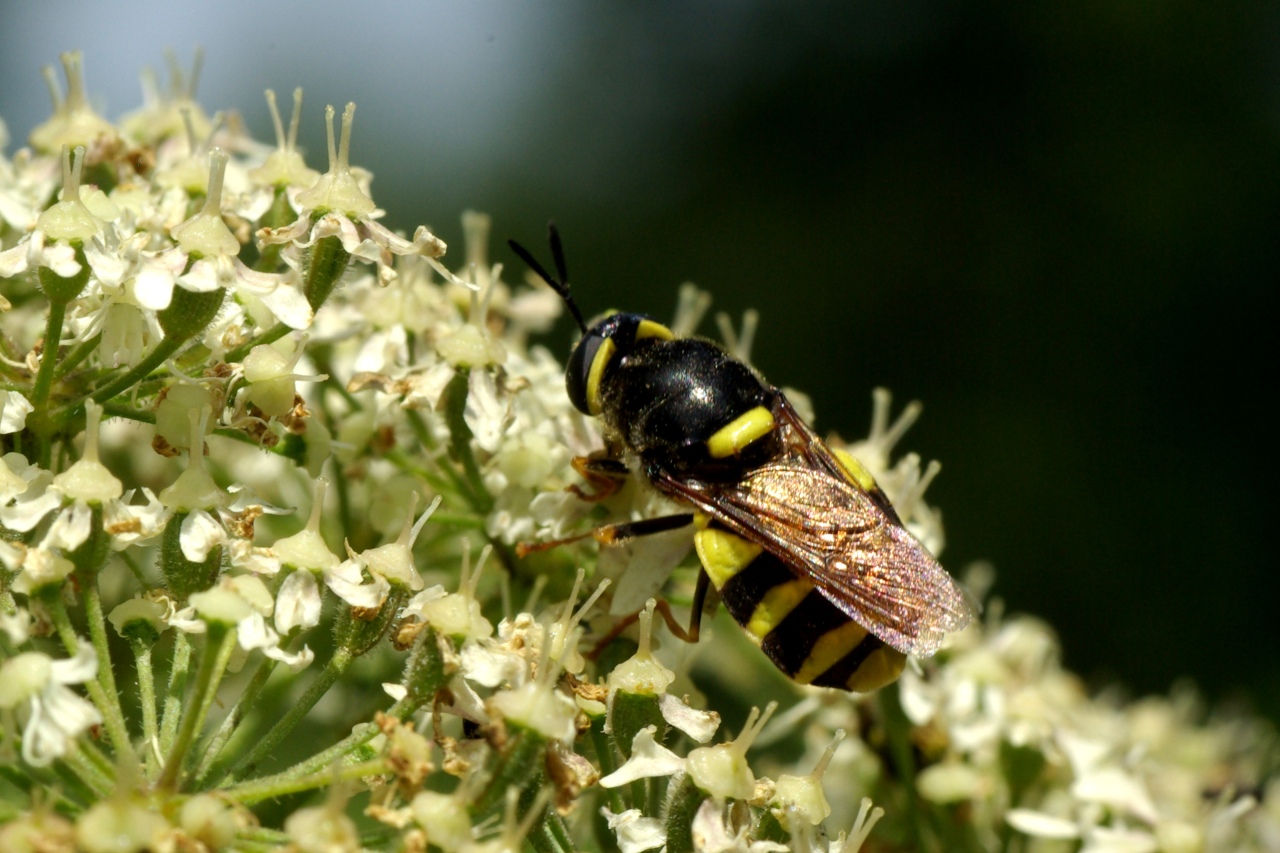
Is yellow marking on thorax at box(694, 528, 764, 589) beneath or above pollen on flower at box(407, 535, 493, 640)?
beneath

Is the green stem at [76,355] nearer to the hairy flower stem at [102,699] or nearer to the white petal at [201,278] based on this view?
the white petal at [201,278]

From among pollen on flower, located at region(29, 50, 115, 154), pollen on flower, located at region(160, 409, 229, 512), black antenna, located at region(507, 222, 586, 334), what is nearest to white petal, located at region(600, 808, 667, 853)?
pollen on flower, located at region(160, 409, 229, 512)

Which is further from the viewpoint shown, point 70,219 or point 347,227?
point 347,227

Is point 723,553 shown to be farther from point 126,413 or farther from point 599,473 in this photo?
point 126,413

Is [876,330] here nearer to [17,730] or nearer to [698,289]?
[698,289]

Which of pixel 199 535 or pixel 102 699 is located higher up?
pixel 199 535

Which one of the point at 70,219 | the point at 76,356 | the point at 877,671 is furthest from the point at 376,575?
the point at 877,671

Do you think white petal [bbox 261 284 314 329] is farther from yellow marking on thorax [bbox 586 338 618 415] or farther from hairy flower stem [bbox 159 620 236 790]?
yellow marking on thorax [bbox 586 338 618 415]
